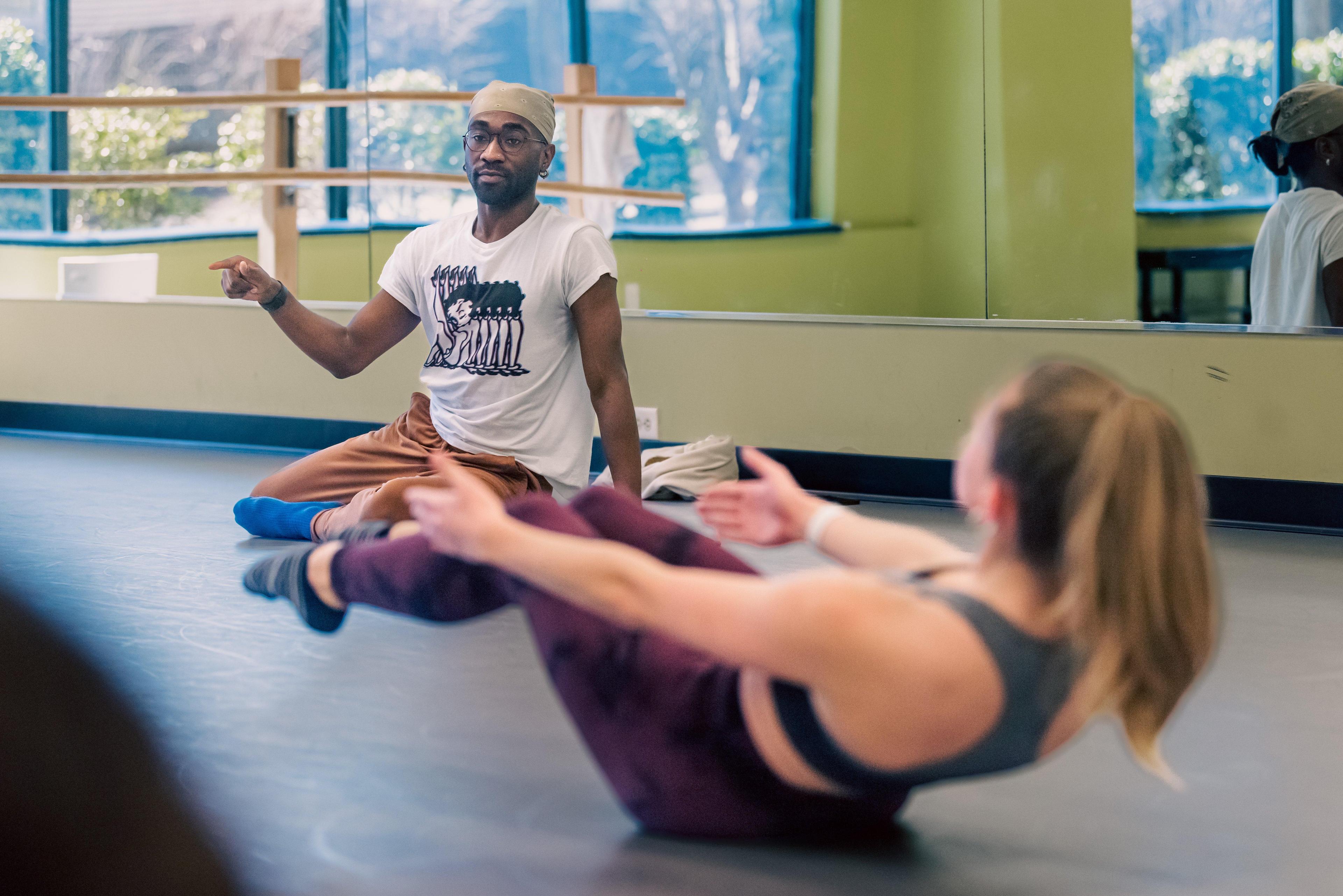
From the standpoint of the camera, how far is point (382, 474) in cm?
330

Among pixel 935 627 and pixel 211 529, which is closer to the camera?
pixel 935 627

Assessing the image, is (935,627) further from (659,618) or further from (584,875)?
(584,875)

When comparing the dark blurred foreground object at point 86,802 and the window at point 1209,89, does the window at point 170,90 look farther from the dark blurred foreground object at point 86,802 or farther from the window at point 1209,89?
the dark blurred foreground object at point 86,802

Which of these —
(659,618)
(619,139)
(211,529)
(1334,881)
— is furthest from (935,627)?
(619,139)

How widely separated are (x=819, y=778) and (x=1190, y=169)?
Result: 314 cm

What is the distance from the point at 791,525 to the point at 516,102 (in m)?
1.84

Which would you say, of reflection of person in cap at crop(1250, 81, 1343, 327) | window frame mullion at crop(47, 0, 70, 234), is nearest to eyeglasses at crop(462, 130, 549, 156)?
reflection of person in cap at crop(1250, 81, 1343, 327)

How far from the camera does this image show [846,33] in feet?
14.2

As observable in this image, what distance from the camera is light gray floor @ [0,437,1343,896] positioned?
1537mm

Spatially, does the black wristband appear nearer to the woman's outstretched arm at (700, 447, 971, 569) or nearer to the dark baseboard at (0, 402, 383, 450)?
the woman's outstretched arm at (700, 447, 971, 569)

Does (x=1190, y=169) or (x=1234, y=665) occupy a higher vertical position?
(x=1190, y=169)

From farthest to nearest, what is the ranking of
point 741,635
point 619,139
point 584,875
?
1. point 619,139
2. point 584,875
3. point 741,635

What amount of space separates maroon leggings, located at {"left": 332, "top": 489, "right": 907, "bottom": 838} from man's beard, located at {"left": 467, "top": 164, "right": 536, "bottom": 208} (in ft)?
5.25

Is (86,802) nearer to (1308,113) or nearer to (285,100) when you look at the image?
(1308,113)
